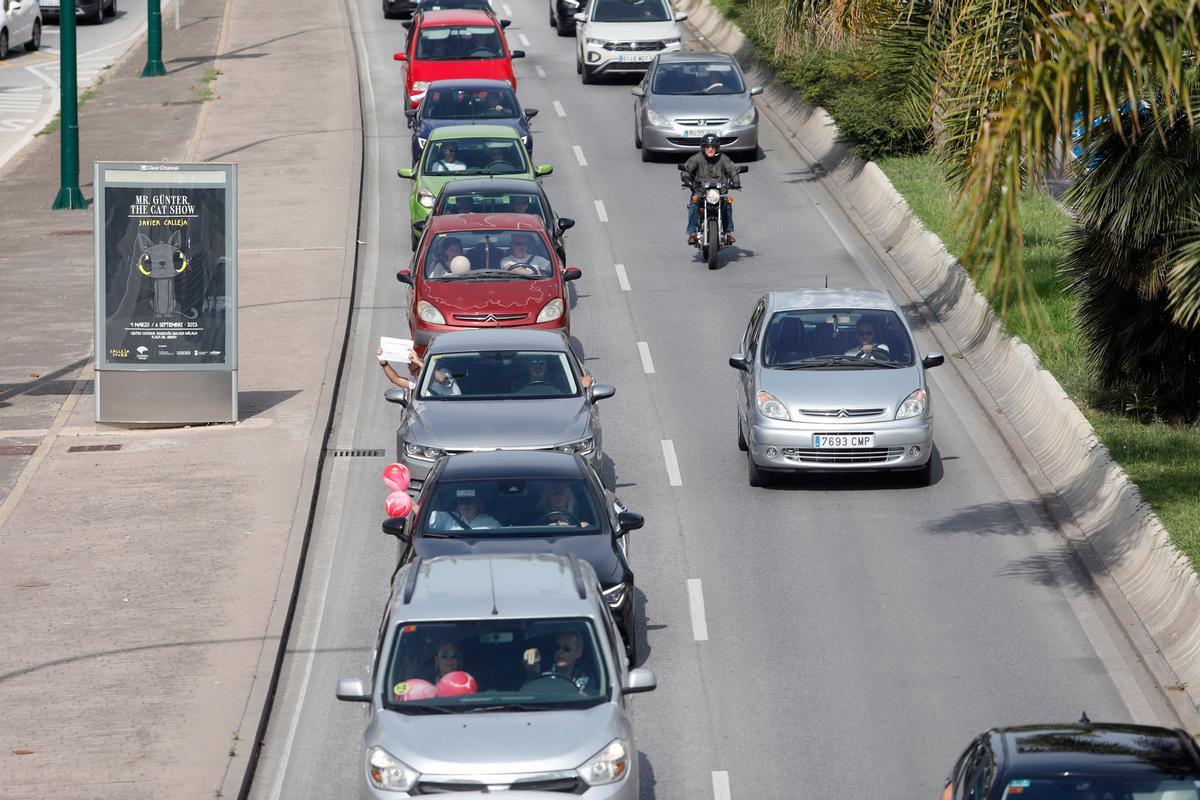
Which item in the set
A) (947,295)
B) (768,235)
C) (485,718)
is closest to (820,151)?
(768,235)

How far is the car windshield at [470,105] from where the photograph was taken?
1276 inches

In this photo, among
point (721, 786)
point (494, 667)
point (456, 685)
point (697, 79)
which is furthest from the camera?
point (697, 79)

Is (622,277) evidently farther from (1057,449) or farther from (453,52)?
(453,52)

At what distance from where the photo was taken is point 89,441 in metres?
20.6

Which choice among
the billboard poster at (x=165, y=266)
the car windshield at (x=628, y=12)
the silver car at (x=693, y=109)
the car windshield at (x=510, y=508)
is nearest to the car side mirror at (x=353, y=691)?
the car windshield at (x=510, y=508)

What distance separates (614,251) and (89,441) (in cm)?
1070

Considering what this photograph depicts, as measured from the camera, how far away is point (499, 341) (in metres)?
18.8

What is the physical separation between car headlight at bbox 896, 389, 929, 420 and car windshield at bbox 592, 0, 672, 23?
81.6 feet

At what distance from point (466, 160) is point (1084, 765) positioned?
21489 mm

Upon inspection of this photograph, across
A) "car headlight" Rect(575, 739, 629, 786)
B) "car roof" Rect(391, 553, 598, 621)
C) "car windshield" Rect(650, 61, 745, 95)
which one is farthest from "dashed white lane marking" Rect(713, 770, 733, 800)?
"car windshield" Rect(650, 61, 745, 95)

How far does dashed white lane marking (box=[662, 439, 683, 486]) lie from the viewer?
19000mm

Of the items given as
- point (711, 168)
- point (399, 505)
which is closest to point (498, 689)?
point (399, 505)

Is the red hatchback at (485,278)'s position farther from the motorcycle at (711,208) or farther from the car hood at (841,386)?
the motorcycle at (711,208)

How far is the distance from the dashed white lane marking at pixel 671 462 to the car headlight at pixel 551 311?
8.40 ft
